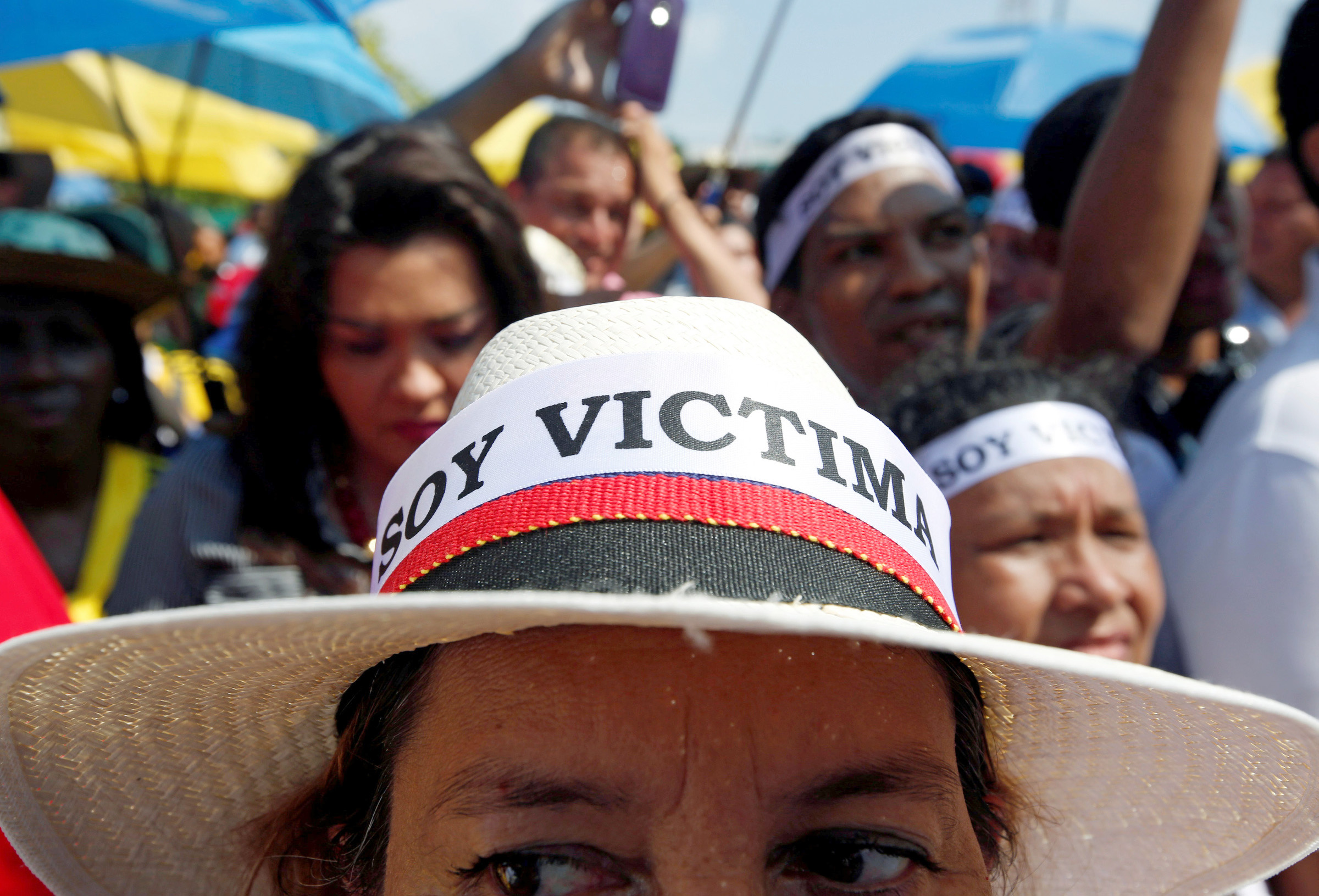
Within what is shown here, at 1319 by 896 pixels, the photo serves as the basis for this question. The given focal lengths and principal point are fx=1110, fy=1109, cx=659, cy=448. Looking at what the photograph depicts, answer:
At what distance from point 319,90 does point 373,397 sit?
2468mm

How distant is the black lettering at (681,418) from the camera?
3.22 ft

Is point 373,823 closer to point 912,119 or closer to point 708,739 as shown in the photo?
point 708,739

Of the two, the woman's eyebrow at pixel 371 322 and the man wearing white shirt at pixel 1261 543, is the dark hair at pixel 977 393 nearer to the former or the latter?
the man wearing white shirt at pixel 1261 543

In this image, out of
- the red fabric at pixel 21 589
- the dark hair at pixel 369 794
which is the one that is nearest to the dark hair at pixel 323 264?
the red fabric at pixel 21 589

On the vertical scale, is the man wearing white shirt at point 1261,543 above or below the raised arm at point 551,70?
below

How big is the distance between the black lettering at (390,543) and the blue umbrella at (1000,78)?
213 inches

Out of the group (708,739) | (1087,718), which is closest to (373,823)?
(708,739)

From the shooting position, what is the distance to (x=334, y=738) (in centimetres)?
125

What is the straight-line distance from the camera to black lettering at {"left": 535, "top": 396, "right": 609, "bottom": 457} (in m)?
1.00

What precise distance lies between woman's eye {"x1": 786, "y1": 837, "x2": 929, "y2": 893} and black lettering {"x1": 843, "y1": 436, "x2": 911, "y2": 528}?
30cm

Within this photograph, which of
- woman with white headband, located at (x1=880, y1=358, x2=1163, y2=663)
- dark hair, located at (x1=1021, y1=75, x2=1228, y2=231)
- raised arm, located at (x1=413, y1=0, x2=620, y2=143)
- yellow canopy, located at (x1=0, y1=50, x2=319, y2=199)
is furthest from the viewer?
→ yellow canopy, located at (x1=0, y1=50, x2=319, y2=199)

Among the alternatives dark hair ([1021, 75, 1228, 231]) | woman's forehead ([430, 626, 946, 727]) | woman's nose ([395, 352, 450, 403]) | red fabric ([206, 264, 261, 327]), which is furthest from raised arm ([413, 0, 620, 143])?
red fabric ([206, 264, 261, 327])

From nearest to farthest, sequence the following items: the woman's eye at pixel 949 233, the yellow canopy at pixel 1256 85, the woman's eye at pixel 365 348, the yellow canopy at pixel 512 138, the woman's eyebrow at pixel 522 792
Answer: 1. the woman's eyebrow at pixel 522 792
2. the woman's eye at pixel 365 348
3. the woman's eye at pixel 949 233
4. the yellow canopy at pixel 1256 85
5. the yellow canopy at pixel 512 138

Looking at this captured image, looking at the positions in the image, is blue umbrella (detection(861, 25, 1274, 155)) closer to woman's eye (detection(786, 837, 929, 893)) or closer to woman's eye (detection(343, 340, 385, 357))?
woman's eye (detection(343, 340, 385, 357))
